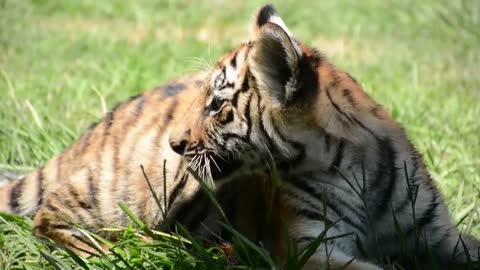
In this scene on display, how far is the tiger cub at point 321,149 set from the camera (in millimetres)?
3777

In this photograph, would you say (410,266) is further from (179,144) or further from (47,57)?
(47,57)

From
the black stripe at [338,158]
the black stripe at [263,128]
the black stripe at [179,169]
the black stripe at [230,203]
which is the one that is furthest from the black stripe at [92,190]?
the black stripe at [338,158]

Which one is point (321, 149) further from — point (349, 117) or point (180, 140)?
point (180, 140)

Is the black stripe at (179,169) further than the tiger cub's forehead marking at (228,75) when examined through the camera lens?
Yes

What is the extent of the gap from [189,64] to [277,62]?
12.7ft

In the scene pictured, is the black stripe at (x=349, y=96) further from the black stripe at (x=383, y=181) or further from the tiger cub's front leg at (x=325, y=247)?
the tiger cub's front leg at (x=325, y=247)

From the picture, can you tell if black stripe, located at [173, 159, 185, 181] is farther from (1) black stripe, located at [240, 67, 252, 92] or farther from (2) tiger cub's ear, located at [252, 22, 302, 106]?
(2) tiger cub's ear, located at [252, 22, 302, 106]

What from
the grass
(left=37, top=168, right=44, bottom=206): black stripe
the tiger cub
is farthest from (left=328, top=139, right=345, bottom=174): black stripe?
(left=37, top=168, right=44, bottom=206): black stripe

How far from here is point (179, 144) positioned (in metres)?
4.04

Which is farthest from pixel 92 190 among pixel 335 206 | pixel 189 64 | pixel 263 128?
pixel 189 64

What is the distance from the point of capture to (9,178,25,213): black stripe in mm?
5004

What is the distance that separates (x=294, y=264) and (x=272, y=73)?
30.4 inches

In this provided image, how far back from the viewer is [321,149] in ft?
12.6

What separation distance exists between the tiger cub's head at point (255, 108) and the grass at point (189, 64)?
426 millimetres
